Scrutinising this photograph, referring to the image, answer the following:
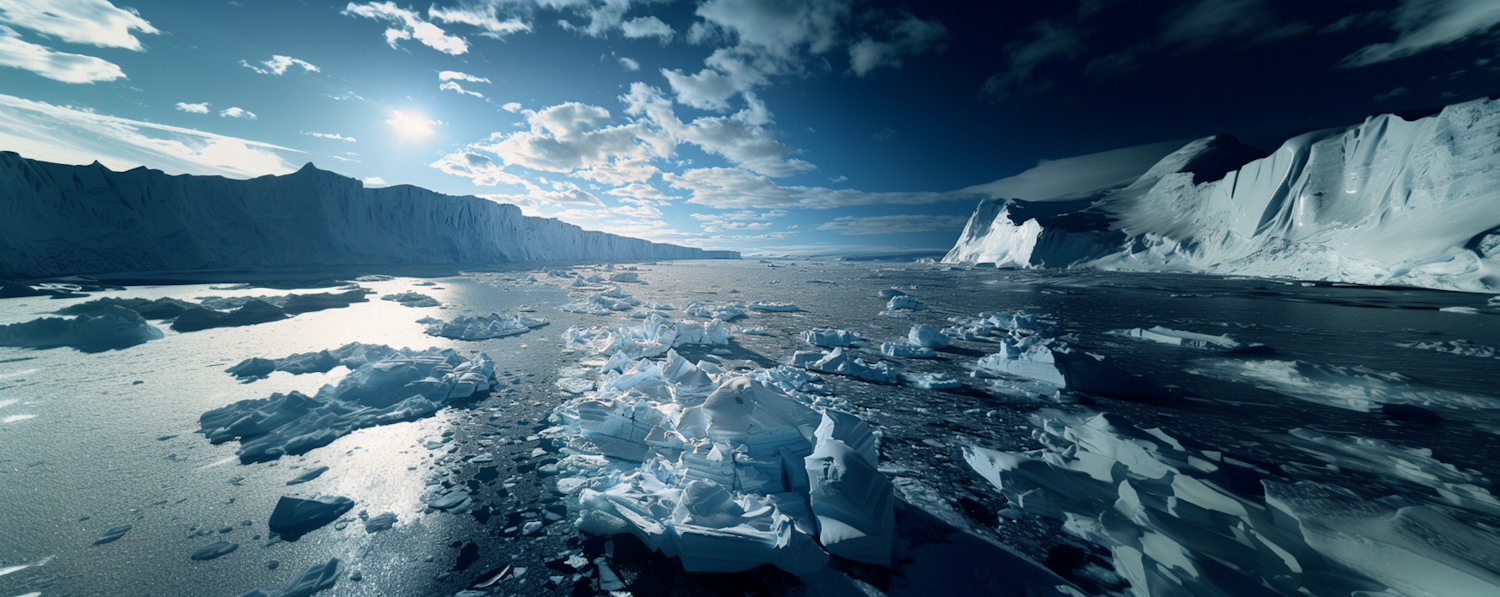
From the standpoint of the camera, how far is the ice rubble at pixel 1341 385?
418cm

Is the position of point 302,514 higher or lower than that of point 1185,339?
lower

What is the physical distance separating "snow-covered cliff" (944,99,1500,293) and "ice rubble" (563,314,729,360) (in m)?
25.0

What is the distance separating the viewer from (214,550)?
207 centimetres

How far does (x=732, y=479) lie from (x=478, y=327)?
7130mm

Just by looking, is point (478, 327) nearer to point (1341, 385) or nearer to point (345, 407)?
point (345, 407)

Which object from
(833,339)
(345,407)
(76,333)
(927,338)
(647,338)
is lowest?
(76,333)

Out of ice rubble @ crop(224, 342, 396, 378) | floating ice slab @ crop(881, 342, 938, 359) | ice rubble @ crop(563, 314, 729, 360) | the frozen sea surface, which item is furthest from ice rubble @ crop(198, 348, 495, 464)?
floating ice slab @ crop(881, 342, 938, 359)

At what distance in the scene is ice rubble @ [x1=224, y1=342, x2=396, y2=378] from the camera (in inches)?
195

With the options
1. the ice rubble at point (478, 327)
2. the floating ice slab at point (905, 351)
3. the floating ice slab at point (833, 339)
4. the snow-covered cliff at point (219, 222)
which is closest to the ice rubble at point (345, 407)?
the ice rubble at point (478, 327)

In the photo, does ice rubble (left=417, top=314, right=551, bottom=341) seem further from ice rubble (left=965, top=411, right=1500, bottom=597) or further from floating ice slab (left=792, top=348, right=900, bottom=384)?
ice rubble (left=965, top=411, right=1500, bottom=597)

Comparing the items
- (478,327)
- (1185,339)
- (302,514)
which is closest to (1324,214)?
(1185,339)

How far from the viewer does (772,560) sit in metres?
2.01

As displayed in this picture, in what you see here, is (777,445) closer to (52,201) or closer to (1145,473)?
(1145,473)

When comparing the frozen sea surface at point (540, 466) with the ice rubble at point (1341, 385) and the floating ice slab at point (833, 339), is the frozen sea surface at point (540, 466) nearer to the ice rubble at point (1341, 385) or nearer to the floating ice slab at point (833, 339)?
the ice rubble at point (1341, 385)
